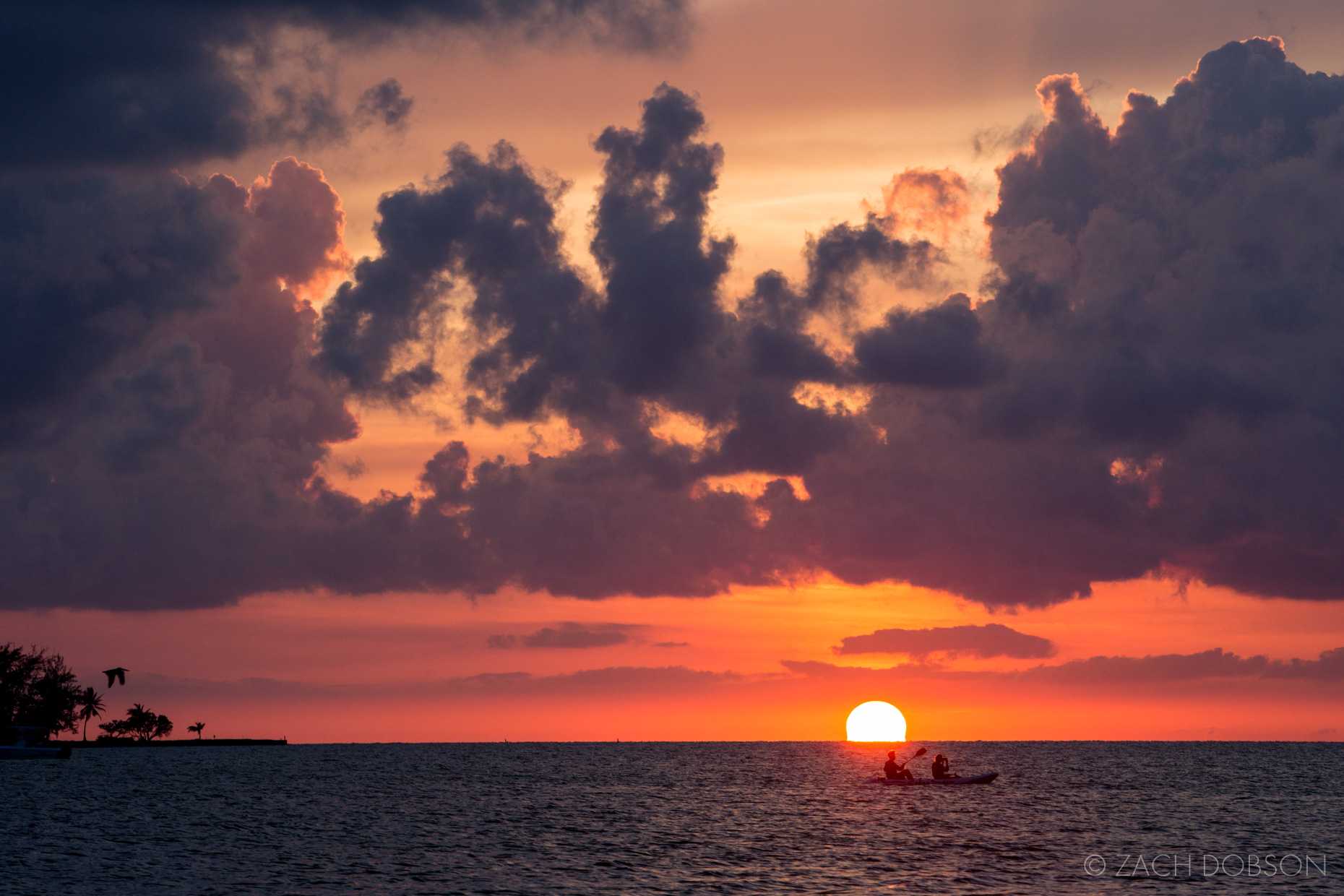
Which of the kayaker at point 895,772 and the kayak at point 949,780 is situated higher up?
the kayaker at point 895,772

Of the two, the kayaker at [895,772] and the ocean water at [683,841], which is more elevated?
the kayaker at [895,772]

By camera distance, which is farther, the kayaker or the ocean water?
the kayaker

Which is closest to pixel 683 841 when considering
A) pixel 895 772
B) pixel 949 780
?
pixel 895 772

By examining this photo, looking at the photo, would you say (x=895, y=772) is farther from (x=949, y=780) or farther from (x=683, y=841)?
(x=683, y=841)

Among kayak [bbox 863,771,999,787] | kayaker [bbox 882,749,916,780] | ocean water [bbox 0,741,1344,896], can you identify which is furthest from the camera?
kayak [bbox 863,771,999,787]

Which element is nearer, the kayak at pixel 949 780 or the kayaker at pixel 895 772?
the kayaker at pixel 895 772

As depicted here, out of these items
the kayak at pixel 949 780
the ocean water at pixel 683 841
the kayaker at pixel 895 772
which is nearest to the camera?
the ocean water at pixel 683 841

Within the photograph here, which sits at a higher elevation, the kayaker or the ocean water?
the kayaker

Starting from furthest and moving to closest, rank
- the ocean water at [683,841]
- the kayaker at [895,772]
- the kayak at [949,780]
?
the kayak at [949,780], the kayaker at [895,772], the ocean water at [683,841]

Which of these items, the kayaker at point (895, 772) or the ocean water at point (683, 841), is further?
the kayaker at point (895, 772)

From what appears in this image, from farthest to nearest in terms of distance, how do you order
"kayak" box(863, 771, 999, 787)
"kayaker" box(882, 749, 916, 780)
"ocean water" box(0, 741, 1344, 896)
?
"kayak" box(863, 771, 999, 787)
"kayaker" box(882, 749, 916, 780)
"ocean water" box(0, 741, 1344, 896)

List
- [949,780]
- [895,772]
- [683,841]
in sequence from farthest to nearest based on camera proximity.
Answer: [949,780] → [895,772] → [683,841]

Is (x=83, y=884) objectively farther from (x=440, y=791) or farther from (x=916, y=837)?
(x=440, y=791)

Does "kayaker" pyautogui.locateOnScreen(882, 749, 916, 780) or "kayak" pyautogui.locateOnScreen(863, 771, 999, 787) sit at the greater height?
"kayaker" pyautogui.locateOnScreen(882, 749, 916, 780)
